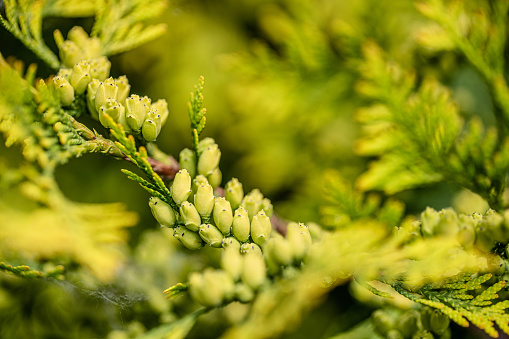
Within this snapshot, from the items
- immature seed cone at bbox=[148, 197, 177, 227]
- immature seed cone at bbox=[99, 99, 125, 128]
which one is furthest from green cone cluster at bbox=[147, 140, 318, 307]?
immature seed cone at bbox=[99, 99, 125, 128]

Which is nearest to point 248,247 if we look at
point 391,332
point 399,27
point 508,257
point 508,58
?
point 391,332

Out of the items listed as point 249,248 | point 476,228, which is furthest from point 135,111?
point 476,228

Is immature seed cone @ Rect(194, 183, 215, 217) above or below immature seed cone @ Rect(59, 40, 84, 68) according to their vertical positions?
below

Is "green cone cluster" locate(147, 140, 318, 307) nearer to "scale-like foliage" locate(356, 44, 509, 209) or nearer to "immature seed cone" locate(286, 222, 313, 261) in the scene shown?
"immature seed cone" locate(286, 222, 313, 261)

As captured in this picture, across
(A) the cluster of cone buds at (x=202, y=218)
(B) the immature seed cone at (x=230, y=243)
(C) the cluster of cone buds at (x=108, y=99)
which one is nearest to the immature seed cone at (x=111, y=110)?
(C) the cluster of cone buds at (x=108, y=99)

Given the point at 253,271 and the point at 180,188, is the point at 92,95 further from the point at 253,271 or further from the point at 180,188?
the point at 253,271

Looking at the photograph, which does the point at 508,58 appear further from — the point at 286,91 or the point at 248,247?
the point at 248,247
